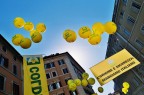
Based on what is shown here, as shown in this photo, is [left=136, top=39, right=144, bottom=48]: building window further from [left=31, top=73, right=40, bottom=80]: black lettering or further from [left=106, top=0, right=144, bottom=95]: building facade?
[left=31, top=73, right=40, bottom=80]: black lettering

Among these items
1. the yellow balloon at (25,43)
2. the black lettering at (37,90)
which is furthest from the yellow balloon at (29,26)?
the black lettering at (37,90)

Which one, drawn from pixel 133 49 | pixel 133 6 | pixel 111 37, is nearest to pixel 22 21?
pixel 133 6

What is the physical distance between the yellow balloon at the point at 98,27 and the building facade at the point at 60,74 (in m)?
21.9

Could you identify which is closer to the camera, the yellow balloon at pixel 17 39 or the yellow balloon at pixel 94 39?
the yellow balloon at pixel 17 39

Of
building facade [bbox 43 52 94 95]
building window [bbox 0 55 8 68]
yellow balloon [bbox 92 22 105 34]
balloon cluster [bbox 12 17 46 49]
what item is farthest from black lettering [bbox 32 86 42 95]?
building facade [bbox 43 52 94 95]

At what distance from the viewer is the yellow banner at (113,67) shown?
779 centimetres

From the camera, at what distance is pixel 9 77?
18.5 m

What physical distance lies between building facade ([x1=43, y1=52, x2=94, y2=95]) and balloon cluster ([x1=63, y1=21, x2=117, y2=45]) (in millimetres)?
21906

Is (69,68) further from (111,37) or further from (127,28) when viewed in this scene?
(127,28)

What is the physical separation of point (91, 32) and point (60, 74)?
2405 centimetres

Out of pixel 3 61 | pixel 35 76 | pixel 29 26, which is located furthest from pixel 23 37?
pixel 3 61

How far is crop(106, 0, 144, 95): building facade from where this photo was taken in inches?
896

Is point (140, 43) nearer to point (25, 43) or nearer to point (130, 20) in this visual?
point (130, 20)

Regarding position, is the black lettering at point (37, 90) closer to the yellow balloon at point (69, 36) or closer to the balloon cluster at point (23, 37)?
the balloon cluster at point (23, 37)
